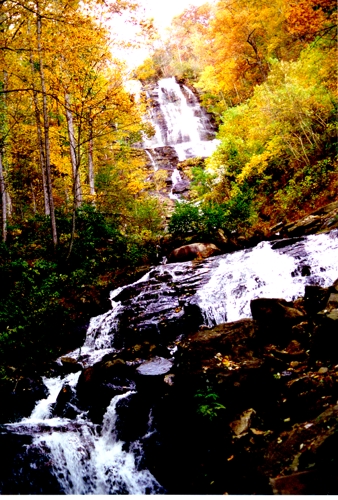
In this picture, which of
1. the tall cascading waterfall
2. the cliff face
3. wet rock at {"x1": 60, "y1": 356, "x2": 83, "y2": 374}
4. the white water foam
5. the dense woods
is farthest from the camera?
the tall cascading waterfall

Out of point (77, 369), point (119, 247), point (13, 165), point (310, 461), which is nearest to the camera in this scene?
point (310, 461)

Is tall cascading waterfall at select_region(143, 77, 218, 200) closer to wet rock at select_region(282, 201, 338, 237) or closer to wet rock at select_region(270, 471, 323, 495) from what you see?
wet rock at select_region(282, 201, 338, 237)

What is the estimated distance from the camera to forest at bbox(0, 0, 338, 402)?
833cm

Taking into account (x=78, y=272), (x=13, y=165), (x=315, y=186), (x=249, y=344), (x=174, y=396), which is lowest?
(x=174, y=396)

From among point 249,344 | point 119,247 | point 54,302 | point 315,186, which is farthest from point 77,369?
point 315,186

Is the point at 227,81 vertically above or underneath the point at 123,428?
above

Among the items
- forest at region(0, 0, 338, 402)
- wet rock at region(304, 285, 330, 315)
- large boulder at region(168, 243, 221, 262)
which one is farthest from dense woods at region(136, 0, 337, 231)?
wet rock at region(304, 285, 330, 315)

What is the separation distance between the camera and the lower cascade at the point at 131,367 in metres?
4.31

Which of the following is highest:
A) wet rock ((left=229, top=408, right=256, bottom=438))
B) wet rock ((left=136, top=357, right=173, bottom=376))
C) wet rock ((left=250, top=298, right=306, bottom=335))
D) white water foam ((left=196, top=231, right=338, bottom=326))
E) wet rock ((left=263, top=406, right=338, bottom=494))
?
white water foam ((left=196, top=231, right=338, bottom=326))

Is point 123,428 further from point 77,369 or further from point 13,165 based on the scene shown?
point 13,165

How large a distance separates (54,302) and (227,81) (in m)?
19.8

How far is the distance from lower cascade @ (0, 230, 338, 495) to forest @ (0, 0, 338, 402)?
107 centimetres

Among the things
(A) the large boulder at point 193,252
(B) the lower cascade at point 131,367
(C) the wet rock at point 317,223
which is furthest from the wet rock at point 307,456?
(A) the large boulder at point 193,252

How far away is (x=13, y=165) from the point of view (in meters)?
17.2
